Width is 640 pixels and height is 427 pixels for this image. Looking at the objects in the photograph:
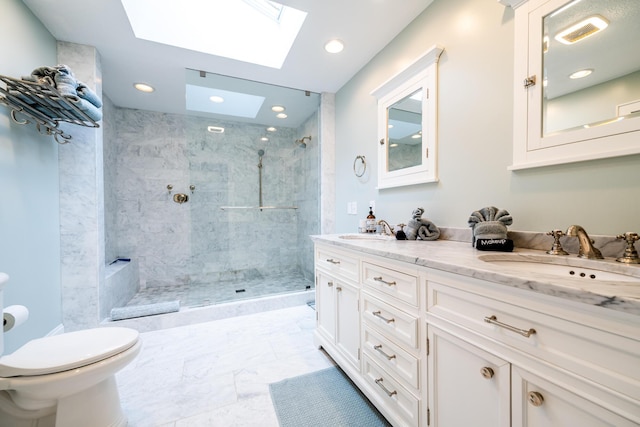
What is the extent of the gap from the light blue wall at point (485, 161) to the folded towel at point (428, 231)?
0.33 ft

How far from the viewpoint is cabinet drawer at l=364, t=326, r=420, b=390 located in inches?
40.2

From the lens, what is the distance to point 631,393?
49cm

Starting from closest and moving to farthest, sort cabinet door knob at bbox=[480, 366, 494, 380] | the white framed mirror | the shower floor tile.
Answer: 1. cabinet door knob at bbox=[480, 366, 494, 380]
2. the white framed mirror
3. the shower floor tile

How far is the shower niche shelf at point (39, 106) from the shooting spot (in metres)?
1.36

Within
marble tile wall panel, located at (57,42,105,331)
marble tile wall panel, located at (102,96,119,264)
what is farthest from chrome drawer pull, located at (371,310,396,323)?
marble tile wall panel, located at (102,96,119,264)

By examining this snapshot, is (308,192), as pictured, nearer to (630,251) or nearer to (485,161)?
(485,161)

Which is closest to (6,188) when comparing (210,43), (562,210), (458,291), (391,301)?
(210,43)

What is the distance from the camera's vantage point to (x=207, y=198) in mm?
3496

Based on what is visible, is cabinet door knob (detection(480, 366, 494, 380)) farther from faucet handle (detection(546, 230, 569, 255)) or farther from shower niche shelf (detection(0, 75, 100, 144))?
shower niche shelf (detection(0, 75, 100, 144))

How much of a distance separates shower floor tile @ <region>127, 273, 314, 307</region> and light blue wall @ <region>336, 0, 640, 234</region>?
5.69 feet

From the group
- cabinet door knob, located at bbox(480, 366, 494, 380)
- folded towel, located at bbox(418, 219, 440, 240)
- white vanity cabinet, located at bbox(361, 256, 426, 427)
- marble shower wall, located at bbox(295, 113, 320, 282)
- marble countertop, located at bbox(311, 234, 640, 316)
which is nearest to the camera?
marble countertop, located at bbox(311, 234, 640, 316)

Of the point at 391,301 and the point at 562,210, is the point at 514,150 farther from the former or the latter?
the point at 391,301

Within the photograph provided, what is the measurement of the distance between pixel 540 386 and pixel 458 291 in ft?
0.94

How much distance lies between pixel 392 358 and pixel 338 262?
24.5 inches
